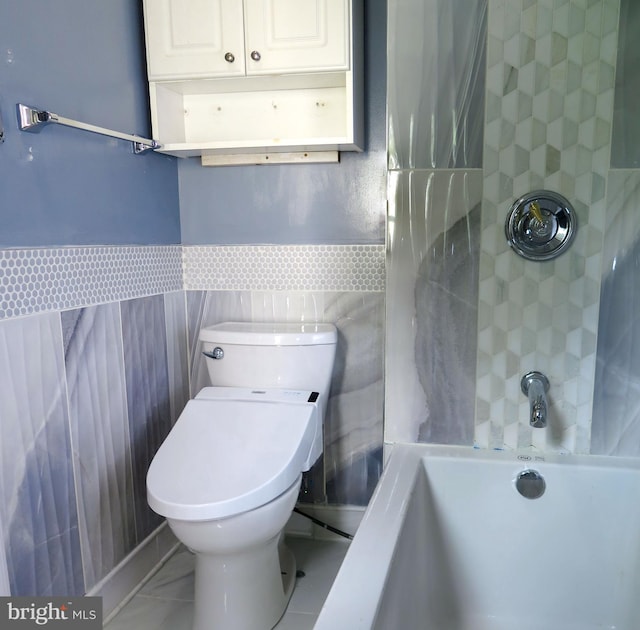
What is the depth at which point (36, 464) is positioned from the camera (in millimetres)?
1308

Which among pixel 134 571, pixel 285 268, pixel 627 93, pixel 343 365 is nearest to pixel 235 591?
pixel 134 571

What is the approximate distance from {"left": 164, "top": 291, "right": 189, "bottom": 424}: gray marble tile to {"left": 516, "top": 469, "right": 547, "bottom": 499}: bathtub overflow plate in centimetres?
122

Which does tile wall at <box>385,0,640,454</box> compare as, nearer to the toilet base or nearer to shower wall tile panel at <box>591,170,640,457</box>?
shower wall tile panel at <box>591,170,640,457</box>

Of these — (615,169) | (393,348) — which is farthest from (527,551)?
(615,169)

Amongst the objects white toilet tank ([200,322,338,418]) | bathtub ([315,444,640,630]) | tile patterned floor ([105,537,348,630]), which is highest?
white toilet tank ([200,322,338,418])

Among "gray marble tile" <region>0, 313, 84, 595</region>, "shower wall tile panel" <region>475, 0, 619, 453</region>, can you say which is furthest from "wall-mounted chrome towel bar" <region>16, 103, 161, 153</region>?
"shower wall tile panel" <region>475, 0, 619, 453</region>

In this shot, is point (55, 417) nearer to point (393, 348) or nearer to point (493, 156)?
point (393, 348)

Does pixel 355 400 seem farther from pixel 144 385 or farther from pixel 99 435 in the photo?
pixel 99 435

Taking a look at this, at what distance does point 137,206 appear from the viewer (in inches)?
67.6

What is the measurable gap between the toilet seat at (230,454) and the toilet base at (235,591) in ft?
0.74

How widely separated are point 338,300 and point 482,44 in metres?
0.93

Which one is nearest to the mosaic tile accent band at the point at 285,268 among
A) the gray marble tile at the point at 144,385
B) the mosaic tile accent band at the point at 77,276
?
the mosaic tile accent band at the point at 77,276

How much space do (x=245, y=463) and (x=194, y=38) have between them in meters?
1.28

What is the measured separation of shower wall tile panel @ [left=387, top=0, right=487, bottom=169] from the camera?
1.30m
